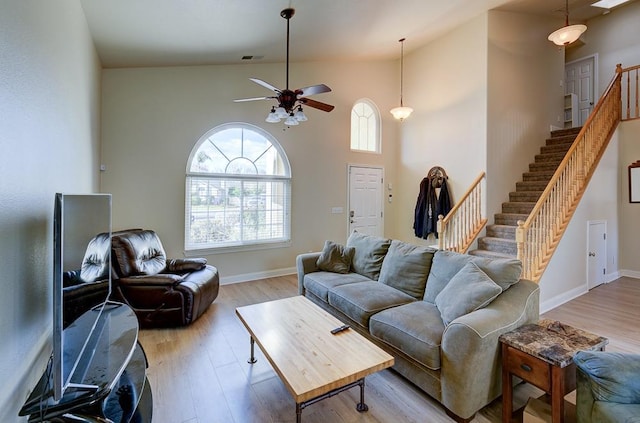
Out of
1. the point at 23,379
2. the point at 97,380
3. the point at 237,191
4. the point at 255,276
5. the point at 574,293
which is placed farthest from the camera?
the point at 255,276

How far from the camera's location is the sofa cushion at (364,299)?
2617mm

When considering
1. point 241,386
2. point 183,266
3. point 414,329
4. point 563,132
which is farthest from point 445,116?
point 241,386

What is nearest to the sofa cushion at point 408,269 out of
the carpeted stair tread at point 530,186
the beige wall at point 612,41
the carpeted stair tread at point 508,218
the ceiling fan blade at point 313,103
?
the ceiling fan blade at point 313,103

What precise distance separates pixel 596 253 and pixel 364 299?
454cm

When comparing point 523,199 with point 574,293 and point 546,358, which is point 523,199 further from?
point 546,358

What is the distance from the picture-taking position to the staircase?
15.2 feet

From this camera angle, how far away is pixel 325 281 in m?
3.37

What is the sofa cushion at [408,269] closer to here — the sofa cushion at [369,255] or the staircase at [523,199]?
the sofa cushion at [369,255]

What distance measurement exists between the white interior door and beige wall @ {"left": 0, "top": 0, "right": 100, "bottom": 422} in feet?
21.2

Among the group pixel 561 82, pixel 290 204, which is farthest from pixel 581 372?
pixel 561 82

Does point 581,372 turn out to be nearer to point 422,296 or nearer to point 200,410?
point 422,296

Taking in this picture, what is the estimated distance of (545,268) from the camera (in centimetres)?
383

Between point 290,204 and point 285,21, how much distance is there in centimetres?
286

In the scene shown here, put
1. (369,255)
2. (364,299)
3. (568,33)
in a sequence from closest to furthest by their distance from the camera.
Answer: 1. (364,299)
2. (369,255)
3. (568,33)
